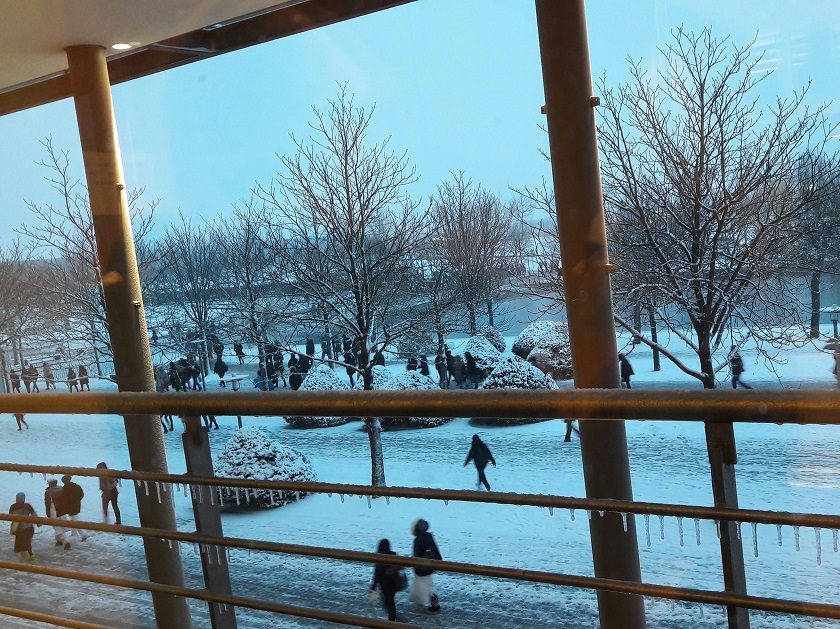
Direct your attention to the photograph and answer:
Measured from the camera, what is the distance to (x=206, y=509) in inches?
45.0

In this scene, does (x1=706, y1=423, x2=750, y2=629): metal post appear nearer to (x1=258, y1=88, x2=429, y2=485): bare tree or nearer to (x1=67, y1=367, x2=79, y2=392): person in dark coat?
(x1=258, y1=88, x2=429, y2=485): bare tree

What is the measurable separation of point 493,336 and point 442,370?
1.68 ft

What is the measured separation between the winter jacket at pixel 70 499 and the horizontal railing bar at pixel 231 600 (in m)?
1.20

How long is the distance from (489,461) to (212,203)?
9.13 feet

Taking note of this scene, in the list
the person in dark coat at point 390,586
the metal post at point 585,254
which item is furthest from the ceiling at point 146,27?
the person in dark coat at point 390,586

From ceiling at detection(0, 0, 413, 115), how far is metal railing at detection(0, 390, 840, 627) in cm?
186

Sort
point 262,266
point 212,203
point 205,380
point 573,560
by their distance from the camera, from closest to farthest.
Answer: point 573,560, point 205,380, point 212,203, point 262,266

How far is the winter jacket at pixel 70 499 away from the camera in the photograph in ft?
8.03

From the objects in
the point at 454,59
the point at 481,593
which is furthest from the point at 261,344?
the point at 481,593

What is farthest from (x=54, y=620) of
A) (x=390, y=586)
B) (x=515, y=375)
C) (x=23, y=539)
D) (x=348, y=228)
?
(x=348, y=228)

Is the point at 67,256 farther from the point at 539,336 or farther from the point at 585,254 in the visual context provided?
the point at 585,254

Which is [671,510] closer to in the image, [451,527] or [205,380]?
[451,527]

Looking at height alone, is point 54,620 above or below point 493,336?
below

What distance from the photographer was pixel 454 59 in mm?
4012
